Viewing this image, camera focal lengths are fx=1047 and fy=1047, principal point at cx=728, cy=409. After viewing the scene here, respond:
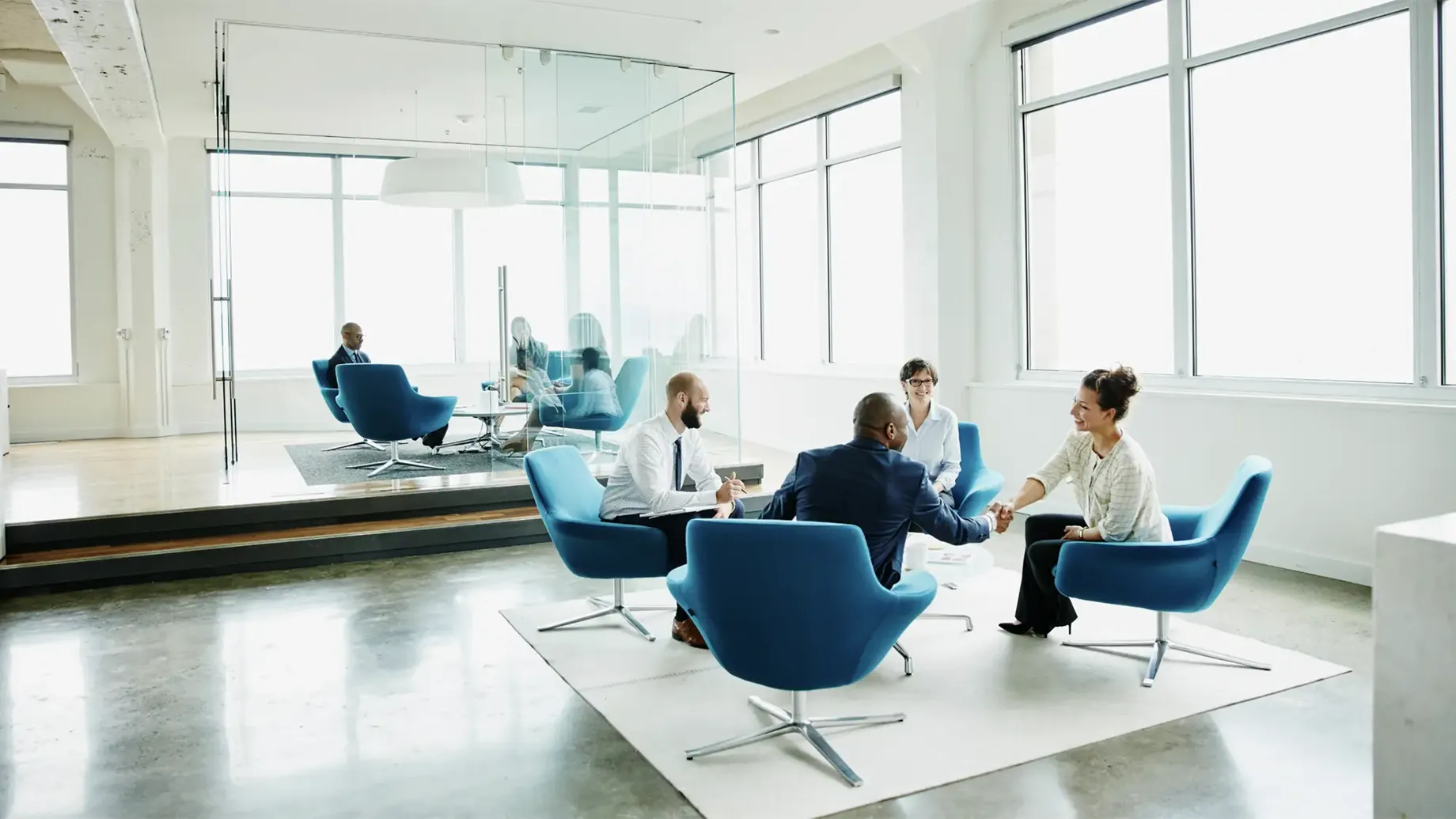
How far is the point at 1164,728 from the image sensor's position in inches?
135

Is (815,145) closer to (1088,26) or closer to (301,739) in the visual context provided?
(1088,26)

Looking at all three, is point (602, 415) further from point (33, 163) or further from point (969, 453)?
point (33, 163)

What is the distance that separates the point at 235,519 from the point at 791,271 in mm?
5880

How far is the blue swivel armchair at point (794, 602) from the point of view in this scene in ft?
9.33

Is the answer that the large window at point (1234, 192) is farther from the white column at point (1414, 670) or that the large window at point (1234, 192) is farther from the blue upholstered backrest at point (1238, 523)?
the white column at point (1414, 670)

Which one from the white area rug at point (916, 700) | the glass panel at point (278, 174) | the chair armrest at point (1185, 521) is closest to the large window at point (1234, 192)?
the chair armrest at point (1185, 521)

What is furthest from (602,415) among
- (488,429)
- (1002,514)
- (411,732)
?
(411,732)

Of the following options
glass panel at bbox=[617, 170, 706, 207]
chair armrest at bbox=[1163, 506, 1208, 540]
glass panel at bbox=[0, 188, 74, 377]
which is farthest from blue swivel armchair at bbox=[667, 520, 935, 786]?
glass panel at bbox=[0, 188, 74, 377]

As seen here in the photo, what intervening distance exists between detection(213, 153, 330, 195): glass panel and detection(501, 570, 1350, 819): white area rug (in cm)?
902

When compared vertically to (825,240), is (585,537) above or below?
below

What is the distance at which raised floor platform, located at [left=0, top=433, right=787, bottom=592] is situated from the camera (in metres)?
5.85

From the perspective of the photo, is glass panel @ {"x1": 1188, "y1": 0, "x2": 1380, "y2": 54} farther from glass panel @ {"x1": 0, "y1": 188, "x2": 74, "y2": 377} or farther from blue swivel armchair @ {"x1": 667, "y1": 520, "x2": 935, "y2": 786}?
glass panel @ {"x1": 0, "y1": 188, "x2": 74, "y2": 377}

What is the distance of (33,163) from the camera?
10938 millimetres

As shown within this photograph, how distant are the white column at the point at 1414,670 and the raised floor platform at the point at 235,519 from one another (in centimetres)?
521
